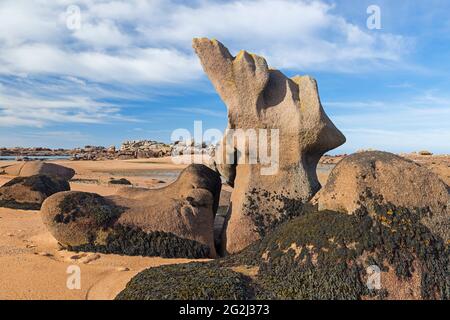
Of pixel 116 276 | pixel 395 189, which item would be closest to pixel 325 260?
pixel 395 189

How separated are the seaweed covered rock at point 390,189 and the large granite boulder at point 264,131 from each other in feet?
8.19

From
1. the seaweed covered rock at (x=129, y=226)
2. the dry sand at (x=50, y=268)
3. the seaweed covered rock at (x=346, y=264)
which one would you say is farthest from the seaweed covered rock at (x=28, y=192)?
the seaweed covered rock at (x=346, y=264)

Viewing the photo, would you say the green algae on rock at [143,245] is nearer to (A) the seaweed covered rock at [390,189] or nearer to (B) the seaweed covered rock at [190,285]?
(B) the seaweed covered rock at [190,285]

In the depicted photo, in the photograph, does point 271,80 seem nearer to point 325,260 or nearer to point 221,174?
point 221,174

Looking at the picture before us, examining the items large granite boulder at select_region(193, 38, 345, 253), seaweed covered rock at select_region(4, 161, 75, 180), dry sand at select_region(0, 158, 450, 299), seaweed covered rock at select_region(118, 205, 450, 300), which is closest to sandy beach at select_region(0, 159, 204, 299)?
dry sand at select_region(0, 158, 450, 299)

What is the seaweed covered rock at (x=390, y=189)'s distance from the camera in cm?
583

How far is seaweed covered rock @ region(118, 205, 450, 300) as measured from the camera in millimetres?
5129

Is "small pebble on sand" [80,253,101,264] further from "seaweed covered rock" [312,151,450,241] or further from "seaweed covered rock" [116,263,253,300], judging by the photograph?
"seaweed covered rock" [312,151,450,241]

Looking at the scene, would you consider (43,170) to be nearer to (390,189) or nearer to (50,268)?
(50,268)

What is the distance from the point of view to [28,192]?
1444cm

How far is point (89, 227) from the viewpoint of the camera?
860cm

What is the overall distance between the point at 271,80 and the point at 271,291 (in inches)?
216

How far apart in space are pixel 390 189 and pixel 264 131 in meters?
3.57

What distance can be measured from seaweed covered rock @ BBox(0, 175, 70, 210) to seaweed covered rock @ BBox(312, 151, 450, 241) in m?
11.0
